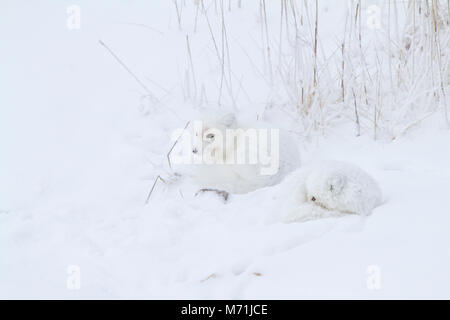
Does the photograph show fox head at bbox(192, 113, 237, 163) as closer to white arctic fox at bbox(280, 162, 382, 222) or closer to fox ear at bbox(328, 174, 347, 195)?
white arctic fox at bbox(280, 162, 382, 222)

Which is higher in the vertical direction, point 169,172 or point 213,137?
point 213,137

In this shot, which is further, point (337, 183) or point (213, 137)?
point (213, 137)

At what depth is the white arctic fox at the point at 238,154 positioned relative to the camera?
325 centimetres

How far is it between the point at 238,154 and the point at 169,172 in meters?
0.56

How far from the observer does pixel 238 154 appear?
3316 millimetres

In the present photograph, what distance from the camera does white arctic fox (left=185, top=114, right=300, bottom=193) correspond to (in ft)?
10.7

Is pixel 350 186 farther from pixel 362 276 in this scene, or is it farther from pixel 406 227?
pixel 362 276

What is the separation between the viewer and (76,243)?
2.59 metres

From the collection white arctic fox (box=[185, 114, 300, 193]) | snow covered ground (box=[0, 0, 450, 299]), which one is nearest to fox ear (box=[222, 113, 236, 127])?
white arctic fox (box=[185, 114, 300, 193])

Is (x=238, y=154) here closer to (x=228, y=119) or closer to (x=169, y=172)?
(x=228, y=119)

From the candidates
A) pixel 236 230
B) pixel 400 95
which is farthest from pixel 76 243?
pixel 400 95

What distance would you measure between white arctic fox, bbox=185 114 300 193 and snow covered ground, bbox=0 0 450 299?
7.5 inches

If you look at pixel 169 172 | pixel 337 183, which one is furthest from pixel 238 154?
pixel 337 183

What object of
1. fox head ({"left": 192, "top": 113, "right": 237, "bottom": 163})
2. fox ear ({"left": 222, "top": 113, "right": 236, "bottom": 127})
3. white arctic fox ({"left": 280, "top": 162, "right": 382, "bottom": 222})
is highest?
fox ear ({"left": 222, "top": 113, "right": 236, "bottom": 127})
